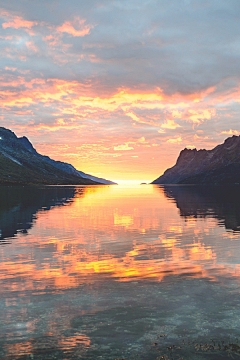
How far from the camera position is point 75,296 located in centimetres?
1584

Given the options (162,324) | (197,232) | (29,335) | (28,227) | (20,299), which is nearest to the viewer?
(29,335)

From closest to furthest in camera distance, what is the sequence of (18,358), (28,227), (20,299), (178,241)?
1. (18,358)
2. (20,299)
3. (178,241)
4. (28,227)

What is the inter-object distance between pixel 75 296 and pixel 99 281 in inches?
115

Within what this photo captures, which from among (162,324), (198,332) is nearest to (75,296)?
(162,324)

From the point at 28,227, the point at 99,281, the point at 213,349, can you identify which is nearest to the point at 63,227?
the point at 28,227

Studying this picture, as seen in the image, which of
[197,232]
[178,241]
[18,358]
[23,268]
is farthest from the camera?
[197,232]

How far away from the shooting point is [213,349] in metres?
10.6

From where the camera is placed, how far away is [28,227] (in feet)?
136

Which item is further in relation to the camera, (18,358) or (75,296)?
(75,296)

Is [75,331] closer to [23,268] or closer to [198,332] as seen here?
[198,332]

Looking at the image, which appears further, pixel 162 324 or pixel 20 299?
pixel 20 299

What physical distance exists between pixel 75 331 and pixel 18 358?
2.53 metres

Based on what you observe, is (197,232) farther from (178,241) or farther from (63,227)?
(63,227)

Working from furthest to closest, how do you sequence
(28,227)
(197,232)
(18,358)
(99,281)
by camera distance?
(28,227) < (197,232) < (99,281) < (18,358)
